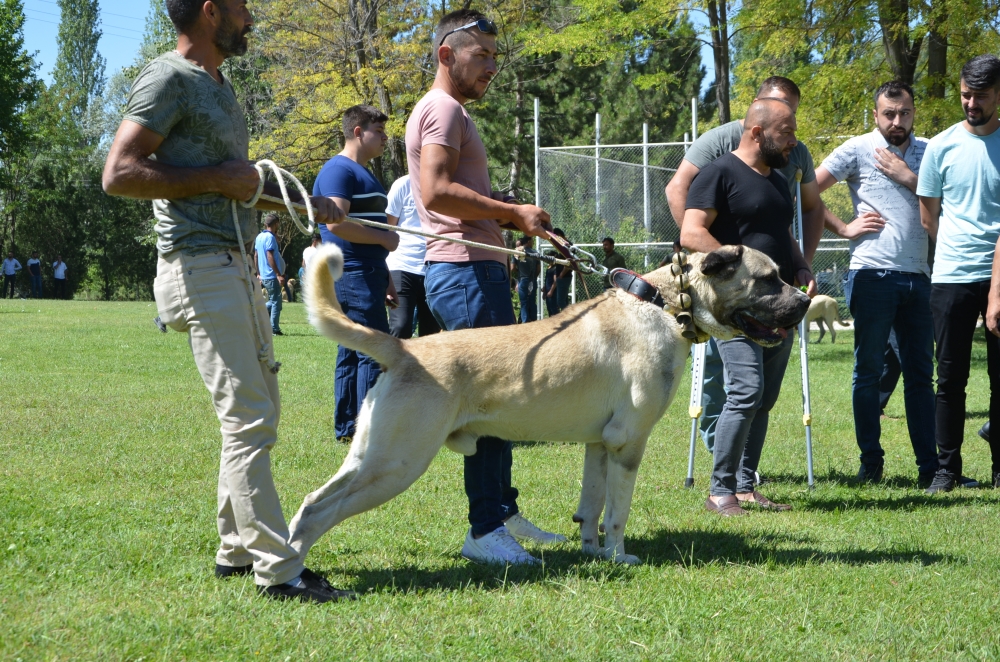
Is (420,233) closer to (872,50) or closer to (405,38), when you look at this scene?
(872,50)

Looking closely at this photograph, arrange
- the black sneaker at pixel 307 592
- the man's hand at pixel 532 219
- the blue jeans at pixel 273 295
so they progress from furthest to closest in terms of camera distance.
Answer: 1. the blue jeans at pixel 273 295
2. the man's hand at pixel 532 219
3. the black sneaker at pixel 307 592

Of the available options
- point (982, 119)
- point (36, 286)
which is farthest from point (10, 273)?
point (982, 119)

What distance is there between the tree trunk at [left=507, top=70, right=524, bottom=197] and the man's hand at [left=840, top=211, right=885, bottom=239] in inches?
871

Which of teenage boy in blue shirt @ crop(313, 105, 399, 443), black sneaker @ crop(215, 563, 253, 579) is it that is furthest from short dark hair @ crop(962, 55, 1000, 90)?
black sneaker @ crop(215, 563, 253, 579)

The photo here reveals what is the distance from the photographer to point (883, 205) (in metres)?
6.82

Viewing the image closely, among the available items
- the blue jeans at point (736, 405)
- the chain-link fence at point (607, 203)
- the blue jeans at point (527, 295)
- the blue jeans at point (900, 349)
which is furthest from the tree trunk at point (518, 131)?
the blue jeans at point (736, 405)

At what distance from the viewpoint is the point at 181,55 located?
3.68 metres

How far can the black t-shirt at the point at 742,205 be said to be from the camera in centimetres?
553

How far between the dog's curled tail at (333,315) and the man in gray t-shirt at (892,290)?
4105 mm

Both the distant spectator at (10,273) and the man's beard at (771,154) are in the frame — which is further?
the distant spectator at (10,273)

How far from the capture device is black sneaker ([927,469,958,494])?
20.8 feet

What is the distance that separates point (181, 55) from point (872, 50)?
548 inches

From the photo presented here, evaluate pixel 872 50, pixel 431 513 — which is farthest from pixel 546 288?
pixel 431 513

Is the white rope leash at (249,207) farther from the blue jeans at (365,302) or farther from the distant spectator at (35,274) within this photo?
the distant spectator at (35,274)
